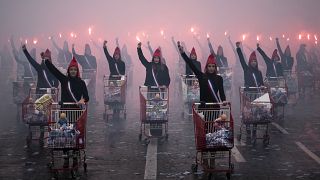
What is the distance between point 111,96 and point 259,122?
201 inches

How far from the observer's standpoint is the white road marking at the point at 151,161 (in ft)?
33.5

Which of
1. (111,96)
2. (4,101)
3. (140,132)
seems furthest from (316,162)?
(4,101)

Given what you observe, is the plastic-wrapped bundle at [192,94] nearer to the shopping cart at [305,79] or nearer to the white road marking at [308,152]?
the white road marking at [308,152]

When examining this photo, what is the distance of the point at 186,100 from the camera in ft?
54.4

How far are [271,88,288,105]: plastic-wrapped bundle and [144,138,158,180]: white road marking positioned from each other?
15.2 feet

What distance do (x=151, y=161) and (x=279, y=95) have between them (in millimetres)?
6468

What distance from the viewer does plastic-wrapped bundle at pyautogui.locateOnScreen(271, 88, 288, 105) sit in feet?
53.7

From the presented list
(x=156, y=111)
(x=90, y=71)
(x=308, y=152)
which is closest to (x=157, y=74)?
(x=156, y=111)

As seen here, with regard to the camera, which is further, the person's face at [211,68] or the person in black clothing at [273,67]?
the person in black clothing at [273,67]

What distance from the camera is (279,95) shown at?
54.0 feet

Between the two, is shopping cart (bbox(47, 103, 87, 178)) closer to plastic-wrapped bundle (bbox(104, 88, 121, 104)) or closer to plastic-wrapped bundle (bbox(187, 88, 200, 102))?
plastic-wrapped bundle (bbox(104, 88, 121, 104))

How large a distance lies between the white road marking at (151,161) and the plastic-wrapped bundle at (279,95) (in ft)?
15.2

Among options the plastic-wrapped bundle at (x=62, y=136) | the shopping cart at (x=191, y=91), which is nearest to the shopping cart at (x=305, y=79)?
the shopping cart at (x=191, y=91)

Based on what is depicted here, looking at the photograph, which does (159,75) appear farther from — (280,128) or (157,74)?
(280,128)
